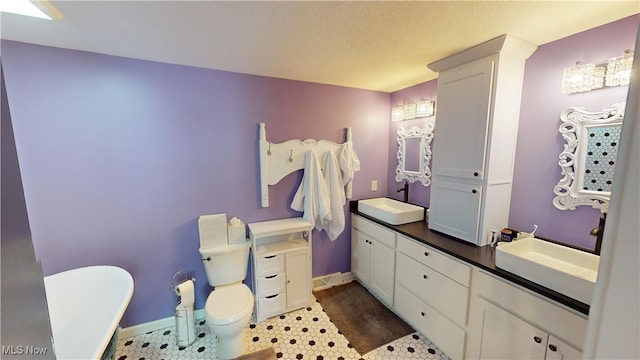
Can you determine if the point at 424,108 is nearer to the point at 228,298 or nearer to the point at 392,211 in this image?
the point at 392,211

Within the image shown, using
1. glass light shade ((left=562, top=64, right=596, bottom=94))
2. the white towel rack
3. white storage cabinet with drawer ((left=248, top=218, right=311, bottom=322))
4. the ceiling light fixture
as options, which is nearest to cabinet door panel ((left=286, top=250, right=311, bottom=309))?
white storage cabinet with drawer ((left=248, top=218, right=311, bottom=322))

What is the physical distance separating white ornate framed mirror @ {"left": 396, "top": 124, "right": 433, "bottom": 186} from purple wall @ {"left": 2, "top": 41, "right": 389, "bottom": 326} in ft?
3.20

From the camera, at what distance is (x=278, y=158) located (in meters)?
2.42

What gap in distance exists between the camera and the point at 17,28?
1452 mm

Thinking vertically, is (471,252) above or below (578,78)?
below

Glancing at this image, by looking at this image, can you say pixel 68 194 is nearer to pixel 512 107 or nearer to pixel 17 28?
A: pixel 17 28

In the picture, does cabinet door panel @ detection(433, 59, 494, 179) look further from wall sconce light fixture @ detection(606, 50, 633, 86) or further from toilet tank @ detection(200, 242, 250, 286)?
toilet tank @ detection(200, 242, 250, 286)

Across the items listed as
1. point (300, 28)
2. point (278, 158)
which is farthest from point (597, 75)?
point (278, 158)

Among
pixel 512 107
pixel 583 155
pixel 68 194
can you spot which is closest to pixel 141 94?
pixel 68 194

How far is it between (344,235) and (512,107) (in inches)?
77.2

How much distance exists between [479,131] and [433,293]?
124cm

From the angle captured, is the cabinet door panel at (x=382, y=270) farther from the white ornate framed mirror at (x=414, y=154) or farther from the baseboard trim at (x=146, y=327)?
the baseboard trim at (x=146, y=327)

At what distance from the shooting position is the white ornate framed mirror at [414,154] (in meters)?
2.51

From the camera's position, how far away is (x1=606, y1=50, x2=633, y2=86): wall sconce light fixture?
1305 millimetres
